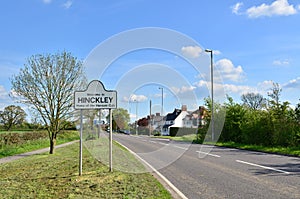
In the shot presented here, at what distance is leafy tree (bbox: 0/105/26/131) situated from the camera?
6112 centimetres

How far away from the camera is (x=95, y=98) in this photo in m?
10.5

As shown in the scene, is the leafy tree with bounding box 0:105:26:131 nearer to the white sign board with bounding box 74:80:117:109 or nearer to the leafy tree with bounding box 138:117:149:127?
the leafy tree with bounding box 138:117:149:127

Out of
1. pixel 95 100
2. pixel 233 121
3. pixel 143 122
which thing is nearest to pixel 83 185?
pixel 95 100

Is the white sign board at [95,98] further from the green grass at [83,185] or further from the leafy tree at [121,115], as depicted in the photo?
the leafy tree at [121,115]

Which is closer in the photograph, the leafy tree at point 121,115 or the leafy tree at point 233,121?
the leafy tree at point 233,121

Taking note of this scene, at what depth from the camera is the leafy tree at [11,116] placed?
201 ft

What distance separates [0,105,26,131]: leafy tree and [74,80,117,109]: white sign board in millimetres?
55153

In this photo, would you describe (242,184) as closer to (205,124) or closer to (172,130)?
(205,124)

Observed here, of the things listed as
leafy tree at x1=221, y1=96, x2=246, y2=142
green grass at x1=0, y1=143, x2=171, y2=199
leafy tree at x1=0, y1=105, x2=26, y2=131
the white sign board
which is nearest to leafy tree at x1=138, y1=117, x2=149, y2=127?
leafy tree at x1=0, y1=105, x2=26, y2=131

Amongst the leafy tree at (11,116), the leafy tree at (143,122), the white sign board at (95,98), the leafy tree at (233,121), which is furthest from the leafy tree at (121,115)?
the leafy tree at (143,122)

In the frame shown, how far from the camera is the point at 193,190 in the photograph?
Result: 7.77m

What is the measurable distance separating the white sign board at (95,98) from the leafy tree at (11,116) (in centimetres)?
5515

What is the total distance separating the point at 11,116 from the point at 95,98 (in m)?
58.2

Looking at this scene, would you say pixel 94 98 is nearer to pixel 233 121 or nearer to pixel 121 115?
pixel 233 121
